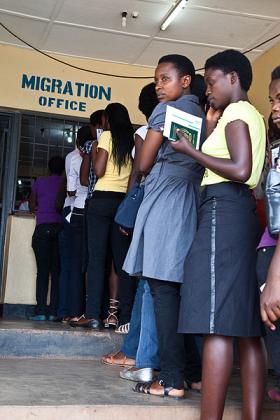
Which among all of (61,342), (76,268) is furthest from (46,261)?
(61,342)

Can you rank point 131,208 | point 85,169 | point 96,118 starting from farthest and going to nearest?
1. point 96,118
2. point 85,169
3. point 131,208

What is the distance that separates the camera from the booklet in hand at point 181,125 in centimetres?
221

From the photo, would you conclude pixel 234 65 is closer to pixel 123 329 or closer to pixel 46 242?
pixel 123 329

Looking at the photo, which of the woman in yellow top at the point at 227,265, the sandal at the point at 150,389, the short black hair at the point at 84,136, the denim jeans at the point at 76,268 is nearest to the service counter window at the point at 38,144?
the short black hair at the point at 84,136

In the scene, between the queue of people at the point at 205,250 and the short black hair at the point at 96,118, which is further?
the short black hair at the point at 96,118

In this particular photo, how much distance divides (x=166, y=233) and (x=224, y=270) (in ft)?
1.51

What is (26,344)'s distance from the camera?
352 cm

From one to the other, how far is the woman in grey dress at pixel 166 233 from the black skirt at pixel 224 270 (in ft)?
0.89

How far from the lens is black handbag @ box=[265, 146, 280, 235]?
1.77 metres

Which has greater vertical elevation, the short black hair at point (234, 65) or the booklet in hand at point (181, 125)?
the short black hair at point (234, 65)

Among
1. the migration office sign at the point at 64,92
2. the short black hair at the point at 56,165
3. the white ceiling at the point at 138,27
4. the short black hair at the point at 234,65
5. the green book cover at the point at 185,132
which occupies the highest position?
the white ceiling at the point at 138,27

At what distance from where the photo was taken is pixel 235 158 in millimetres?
2064

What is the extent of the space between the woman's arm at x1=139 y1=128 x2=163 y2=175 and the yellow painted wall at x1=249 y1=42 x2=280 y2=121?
9.44 ft

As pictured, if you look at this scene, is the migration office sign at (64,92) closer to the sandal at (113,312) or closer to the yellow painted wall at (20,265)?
the yellow painted wall at (20,265)
